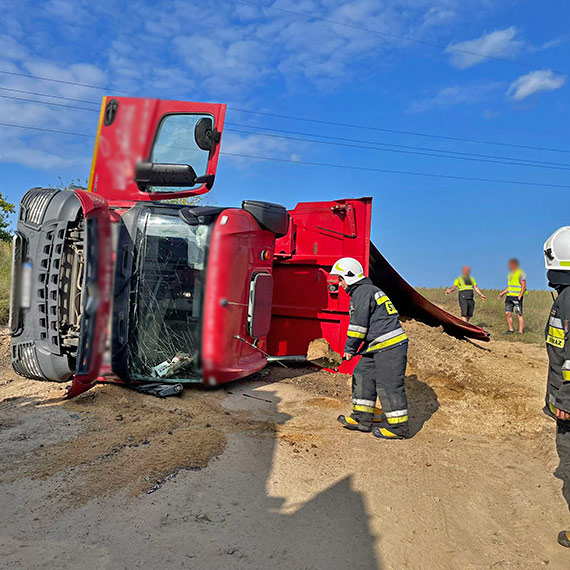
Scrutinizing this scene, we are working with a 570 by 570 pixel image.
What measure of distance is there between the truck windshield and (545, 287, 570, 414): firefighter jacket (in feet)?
8.27

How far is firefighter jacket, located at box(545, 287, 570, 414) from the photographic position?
3.11m

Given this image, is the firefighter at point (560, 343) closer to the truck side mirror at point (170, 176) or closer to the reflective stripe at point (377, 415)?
the reflective stripe at point (377, 415)

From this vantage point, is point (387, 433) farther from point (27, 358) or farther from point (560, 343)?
point (27, 358)

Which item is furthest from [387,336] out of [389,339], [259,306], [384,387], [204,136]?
[259,306]

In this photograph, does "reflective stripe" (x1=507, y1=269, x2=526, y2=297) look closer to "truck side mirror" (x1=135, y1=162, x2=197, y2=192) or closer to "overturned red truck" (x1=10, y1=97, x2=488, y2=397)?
"overturned red truck" (x1=10, y1=97, x2=488, y2=397)

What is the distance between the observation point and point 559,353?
322 centimetres

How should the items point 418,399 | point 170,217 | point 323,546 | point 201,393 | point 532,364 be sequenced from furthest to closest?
1. point 532,364
2. point 418,399
3. point 201,393
4. point 323,546
5. point 170,217

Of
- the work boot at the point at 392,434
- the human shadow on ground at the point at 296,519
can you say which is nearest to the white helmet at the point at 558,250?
the human shadow on ground at the point at 296,519

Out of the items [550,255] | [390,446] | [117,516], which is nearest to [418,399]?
[390,446]

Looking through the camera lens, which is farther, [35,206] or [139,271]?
[35,206]

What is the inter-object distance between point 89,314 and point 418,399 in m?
5.72

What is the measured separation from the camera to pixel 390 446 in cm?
441

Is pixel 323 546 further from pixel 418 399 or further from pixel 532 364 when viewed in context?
pixel 532 364

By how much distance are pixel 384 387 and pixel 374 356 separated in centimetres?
30
